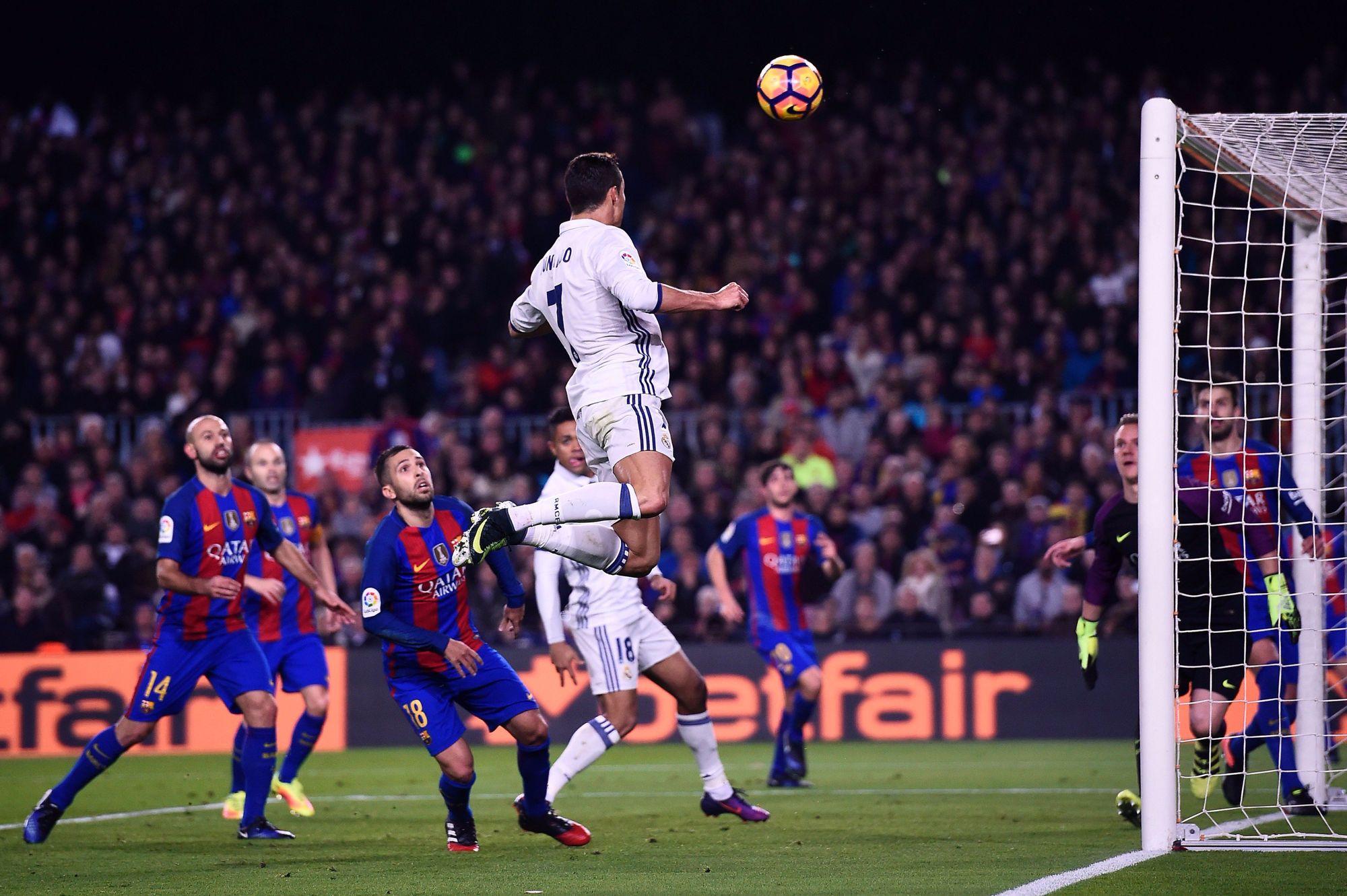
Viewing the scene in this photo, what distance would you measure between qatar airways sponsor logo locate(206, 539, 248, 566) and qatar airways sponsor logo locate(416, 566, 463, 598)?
5.03ft

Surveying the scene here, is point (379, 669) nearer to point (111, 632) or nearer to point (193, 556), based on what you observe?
point (111, 632)

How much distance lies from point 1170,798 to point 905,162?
13.3 m

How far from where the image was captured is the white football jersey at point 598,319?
21.5 ft

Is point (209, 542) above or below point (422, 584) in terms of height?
above

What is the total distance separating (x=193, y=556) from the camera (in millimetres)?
8023

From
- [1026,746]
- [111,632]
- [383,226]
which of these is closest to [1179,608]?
[1026,746]

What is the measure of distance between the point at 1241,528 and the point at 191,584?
207 inches

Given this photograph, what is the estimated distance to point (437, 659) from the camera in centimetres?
712

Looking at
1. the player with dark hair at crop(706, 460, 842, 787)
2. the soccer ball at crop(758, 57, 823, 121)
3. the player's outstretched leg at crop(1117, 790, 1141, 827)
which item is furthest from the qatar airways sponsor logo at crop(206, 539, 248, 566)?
the player's outstretched leg at crop(1117, 790, 1141, 827)

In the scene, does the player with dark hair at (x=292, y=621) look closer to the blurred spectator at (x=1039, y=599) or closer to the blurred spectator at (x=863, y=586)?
the blurred spectator at (x=863, y=586)

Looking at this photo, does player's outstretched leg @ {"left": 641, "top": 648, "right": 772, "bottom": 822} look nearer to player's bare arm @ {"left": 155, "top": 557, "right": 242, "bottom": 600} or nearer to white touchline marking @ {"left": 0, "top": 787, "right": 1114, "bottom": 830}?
white touchline marking @ {"left": 0, "top": 787, "right": 1114, "bottom": 830}

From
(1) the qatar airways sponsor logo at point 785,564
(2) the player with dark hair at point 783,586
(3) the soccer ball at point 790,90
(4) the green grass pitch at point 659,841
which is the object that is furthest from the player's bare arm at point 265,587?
(1) the qatar airways sponsor logo at point 785,564

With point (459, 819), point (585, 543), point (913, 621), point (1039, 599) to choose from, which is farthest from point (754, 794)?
point (1039, 599)

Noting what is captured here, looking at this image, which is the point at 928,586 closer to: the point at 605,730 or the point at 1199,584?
the point at 1199,584
